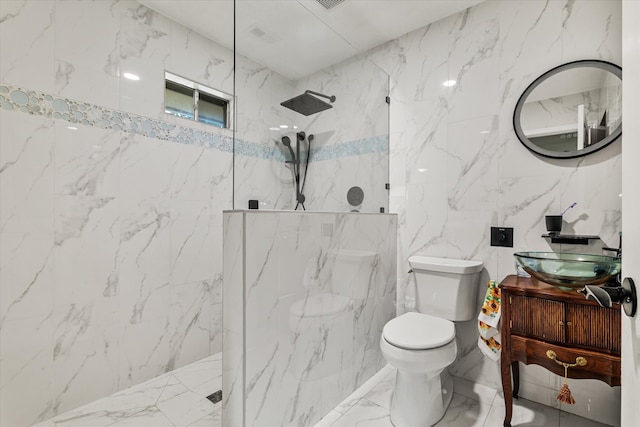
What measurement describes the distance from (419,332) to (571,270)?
79 cm

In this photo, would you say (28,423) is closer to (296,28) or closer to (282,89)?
(282,89)

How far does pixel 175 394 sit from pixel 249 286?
1214 millimetres

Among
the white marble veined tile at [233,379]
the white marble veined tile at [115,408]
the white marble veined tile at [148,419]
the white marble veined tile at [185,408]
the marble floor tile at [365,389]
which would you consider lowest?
the white marble veined tile at [115,408]

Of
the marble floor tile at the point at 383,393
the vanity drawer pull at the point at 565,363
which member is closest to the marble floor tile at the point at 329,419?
the marble floor tile at the point at 383,393

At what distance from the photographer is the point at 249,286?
1.38 meters

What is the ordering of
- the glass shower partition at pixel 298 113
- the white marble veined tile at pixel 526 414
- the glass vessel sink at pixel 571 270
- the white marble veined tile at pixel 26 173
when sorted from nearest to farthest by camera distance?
the glass vessel sink at pixel 571 270, the glass shower partition at pixel 298 113, the white marble veined tile at pixel 26 173, the white marble veined tile at pixel 526 414

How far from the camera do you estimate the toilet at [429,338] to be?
1558 mm

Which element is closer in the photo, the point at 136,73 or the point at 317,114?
the point at 317,114

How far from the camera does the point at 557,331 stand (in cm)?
146

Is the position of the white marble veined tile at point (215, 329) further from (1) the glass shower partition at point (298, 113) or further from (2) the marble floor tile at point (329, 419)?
(1) the glass shower partition at point (298, 113)

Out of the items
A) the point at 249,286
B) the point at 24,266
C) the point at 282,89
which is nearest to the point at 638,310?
the point at 249,286

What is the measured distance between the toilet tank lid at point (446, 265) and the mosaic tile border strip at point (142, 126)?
886 mm

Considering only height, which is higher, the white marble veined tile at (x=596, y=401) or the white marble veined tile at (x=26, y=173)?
the white marble veined tile at (x=26, y=173)

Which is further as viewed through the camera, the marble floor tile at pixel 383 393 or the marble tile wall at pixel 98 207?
the marble floor tile at pixel 383 393
